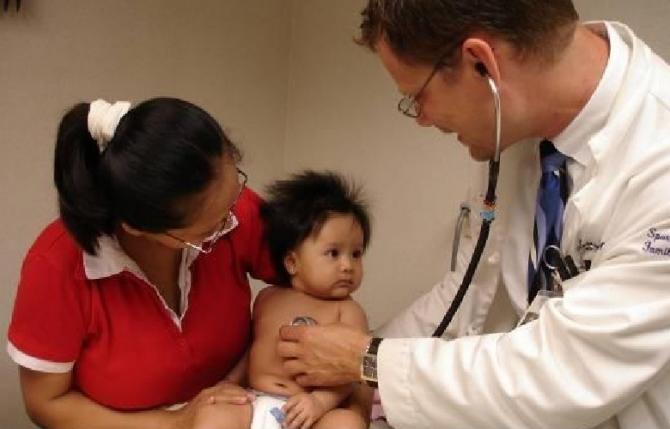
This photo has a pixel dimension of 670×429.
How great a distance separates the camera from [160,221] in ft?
3.50

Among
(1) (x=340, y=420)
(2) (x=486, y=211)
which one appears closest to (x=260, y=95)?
(2) (x=486, y=211)

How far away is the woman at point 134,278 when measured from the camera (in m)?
1.04

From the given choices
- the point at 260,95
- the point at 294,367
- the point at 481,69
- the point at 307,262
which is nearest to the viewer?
the point at 481,69

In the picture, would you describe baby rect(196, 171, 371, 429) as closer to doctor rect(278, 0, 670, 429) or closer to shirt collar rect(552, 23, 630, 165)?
doctor rect(278, 0, 670, 429)

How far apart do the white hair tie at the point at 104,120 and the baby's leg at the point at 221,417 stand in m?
0.50

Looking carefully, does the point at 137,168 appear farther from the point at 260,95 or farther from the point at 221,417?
the point at 260,95

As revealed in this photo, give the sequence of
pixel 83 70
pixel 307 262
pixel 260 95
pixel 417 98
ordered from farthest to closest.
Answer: pixel 260 95, pixel 83 70, pixel 307 262, pixel 417 98

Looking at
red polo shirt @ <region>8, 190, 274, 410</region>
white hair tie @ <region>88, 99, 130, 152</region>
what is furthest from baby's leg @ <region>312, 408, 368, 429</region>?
white hair tie @ <region>88, 99, 130, 152</region>

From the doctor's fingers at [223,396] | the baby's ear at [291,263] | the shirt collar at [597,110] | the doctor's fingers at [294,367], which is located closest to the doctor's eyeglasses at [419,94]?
the shirt collar at [597,110]

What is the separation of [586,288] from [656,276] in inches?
3.9

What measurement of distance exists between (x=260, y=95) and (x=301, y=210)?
996mm

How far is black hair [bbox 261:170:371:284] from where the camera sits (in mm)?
1438

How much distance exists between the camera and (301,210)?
1.44 m

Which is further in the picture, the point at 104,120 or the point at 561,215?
the point at 561,215
